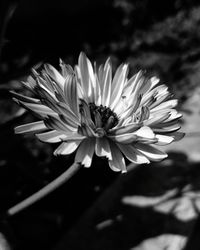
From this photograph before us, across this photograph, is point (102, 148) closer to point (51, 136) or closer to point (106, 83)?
point (51, 136)

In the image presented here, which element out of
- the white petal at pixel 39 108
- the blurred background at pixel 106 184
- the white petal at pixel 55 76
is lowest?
the blurred background at pixel 106 184

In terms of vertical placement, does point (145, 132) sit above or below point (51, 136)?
below

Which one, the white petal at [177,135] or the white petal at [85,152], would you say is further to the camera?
the white petal at [177,135]

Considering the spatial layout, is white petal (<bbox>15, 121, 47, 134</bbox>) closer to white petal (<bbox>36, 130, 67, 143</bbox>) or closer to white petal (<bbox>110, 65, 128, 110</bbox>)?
white petal (<bbox>36, 130, 67, 143</bbox>)

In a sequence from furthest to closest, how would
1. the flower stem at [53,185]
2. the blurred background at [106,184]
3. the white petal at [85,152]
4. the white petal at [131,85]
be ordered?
1. the blurred background at [106,184]
2. the white petal at [131,85]
3. the flower stem at [53,185]
4. the white petal at [85,152]

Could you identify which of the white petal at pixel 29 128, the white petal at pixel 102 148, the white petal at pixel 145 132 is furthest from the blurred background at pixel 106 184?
the white petal at pixel 145 132

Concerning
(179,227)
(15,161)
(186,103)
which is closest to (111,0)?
(186,103)

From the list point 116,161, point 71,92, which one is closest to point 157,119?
point 116,161

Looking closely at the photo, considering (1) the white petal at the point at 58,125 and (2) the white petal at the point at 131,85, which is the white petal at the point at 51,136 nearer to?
(1) the white petal at the point at 58,125
